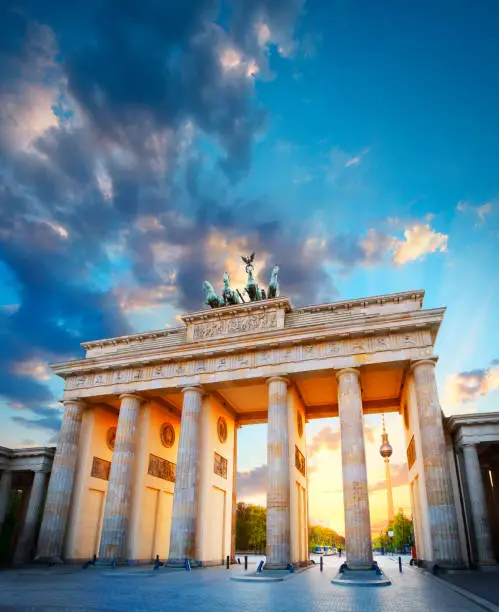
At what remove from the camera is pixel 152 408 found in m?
31.4

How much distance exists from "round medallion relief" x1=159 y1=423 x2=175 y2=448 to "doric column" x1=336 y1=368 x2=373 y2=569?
14195 mm

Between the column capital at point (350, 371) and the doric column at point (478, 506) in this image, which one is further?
the column capital at point (350, 371)

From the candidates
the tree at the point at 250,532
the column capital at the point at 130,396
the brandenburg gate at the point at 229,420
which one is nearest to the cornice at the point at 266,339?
the brandenburg gate at the point at 229,420

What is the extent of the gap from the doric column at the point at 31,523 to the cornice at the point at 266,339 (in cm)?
752

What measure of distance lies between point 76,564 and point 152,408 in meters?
10.1

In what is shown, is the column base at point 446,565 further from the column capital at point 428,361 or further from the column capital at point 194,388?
the column capital at point 194,388

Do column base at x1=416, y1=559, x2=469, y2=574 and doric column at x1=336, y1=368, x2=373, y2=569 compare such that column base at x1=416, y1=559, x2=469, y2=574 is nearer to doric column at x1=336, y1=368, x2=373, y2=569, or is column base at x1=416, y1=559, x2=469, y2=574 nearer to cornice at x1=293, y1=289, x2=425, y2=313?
doric column at x1=336, y1=368, x2=373, y2=569

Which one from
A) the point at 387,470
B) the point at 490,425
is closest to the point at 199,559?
the point at 490,425

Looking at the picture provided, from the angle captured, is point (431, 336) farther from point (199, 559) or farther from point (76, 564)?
point (76, 564)

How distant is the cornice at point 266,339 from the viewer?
81.1 ft

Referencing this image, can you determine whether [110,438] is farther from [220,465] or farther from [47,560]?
[47,560]

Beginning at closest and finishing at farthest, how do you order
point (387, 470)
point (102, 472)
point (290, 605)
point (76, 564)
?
point (290, 605), point (76, 564), point (102, 472), point (387, 470)

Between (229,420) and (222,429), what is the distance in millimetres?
1956

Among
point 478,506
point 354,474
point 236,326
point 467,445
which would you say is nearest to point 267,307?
point 236,326
